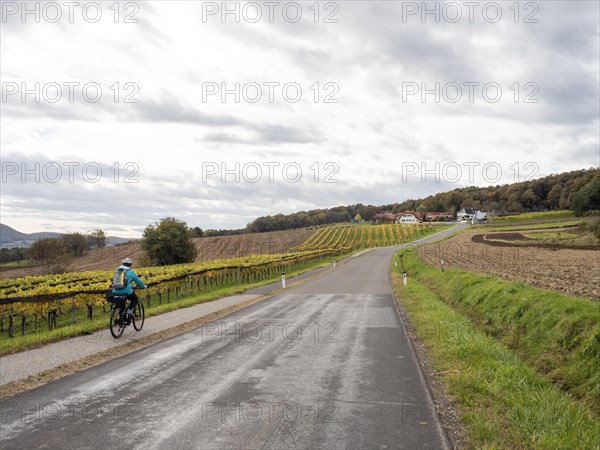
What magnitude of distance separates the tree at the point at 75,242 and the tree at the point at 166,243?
188 feet

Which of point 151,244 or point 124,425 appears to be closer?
point 124,425

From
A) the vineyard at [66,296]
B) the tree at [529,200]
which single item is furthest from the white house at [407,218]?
the vineyard at [66,296]

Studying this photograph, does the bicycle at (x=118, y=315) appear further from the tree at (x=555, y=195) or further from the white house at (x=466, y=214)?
the white house at (x=466, y=214)

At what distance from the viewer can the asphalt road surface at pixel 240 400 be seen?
17.9 feet

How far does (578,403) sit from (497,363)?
6.37 feet

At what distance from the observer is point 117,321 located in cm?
1246

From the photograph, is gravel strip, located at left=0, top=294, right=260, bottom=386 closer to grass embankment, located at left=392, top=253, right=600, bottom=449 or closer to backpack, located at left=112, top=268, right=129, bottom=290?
backpack, located at left=112, top=268, right=129, bottom=290

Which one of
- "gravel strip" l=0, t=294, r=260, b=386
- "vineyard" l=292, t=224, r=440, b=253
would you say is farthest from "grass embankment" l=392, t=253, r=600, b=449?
"vineyard" l=292, t=224, r=440, b=253

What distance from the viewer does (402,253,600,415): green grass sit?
27.1ft

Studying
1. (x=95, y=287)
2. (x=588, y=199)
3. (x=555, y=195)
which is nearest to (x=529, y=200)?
(x=555, y=195)

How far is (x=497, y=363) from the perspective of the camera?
912 centimetres

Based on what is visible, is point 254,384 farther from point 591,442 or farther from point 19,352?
point 19,352

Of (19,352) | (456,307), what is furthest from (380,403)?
(456,307)

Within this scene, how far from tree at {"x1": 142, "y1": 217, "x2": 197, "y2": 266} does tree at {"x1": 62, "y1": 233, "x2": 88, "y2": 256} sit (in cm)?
5735
